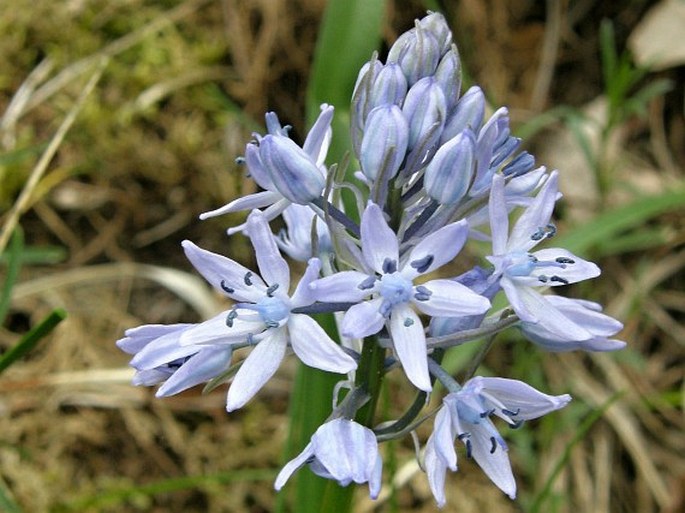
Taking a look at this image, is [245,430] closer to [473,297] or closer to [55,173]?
[55,173]

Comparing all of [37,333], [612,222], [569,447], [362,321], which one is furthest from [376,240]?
[612,222]

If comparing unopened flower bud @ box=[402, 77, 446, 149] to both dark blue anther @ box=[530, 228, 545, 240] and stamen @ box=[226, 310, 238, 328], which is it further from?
stamen @ box=[226, 310, 238, 328]

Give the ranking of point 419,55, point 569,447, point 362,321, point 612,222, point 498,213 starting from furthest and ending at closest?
point 612,222, point 569,447, point 419,55, point 498,213, point 362,321

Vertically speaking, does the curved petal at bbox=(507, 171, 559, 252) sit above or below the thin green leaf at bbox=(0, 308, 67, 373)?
above

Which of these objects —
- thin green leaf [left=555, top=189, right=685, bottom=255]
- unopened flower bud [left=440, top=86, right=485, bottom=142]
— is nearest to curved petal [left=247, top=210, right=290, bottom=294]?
unopened flower bud [left=440, top=86, right=485, bottom=142]

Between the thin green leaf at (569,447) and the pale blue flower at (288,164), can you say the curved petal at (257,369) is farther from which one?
the thin green leaf at (569,447)

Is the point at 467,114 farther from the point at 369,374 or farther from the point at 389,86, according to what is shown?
the point at 369,374

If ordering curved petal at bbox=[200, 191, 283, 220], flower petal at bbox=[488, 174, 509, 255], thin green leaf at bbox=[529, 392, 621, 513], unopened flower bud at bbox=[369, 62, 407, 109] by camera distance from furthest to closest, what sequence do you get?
thin green leaf at bbox=[529, 392, 621, 513], curved petal at bbox=[200, 191, 283, 220], unopened flower bud at bbox=[369, 62, 407, 109], flower petal at bbox=[488, 174, 509, 255]

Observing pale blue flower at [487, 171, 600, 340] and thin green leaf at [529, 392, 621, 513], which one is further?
thin green leaf at [529, 392, 621, 513]
